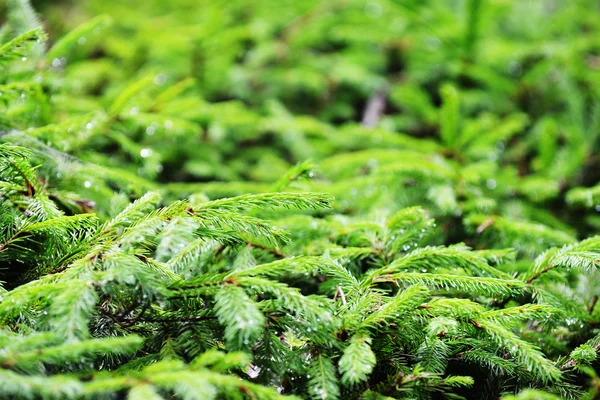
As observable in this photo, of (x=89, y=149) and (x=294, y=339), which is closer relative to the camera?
(x=294, y=339)

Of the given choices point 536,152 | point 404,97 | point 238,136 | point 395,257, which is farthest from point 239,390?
point 536,152

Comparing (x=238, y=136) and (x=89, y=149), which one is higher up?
(x=89, y=149)

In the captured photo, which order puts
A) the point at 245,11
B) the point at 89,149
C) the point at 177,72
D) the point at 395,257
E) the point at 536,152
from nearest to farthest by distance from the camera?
the point at 395,257, the point at 89,149, the point at 536,152, the point at 177,72, the point at 245,11

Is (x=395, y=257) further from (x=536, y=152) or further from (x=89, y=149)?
(x=536, y=152)

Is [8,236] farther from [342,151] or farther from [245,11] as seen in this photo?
[245,11]

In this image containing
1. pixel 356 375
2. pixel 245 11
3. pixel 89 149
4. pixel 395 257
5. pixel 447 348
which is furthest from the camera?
pixel 245 11

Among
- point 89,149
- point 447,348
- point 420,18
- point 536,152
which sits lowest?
point 536,152

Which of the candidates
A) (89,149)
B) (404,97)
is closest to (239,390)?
(89,149)
